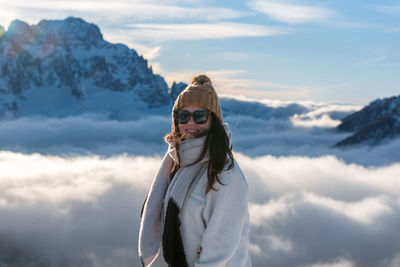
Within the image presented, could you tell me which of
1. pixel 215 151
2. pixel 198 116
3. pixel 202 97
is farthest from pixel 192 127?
pixel 215 151

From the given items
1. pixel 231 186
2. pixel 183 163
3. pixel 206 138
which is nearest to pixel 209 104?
pixel 206 138

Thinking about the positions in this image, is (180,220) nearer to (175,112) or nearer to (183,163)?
(183,163)

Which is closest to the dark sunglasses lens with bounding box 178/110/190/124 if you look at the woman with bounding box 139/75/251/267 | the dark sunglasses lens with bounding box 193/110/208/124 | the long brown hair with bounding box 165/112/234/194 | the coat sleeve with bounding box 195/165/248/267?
the woman with bounding box 139/75/251/267

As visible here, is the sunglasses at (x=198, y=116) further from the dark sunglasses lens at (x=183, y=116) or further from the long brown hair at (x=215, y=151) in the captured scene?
the long brown hair at (x=215, y=151)

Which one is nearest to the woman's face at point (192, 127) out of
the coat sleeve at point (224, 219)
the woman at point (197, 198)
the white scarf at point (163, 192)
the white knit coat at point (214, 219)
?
the woman at point (197, 198)

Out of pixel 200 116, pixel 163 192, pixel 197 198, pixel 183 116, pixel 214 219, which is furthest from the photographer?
pixel 163 192

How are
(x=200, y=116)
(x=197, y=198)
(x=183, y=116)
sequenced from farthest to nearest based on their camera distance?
(x=183, y=116) < (x=200, y=116) < (x=197, y=198)

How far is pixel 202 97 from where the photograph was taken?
204 inches

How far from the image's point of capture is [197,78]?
215 inches

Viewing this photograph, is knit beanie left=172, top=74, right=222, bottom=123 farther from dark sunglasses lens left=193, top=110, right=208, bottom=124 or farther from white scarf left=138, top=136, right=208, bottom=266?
white scarf left=138, top=136, right=208, bottom=266

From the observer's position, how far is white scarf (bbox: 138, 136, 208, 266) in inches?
191

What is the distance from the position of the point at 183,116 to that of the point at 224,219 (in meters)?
1.41

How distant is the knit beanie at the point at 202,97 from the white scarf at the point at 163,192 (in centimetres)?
42

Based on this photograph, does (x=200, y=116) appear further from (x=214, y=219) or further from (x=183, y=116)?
(x=214, y=219)
